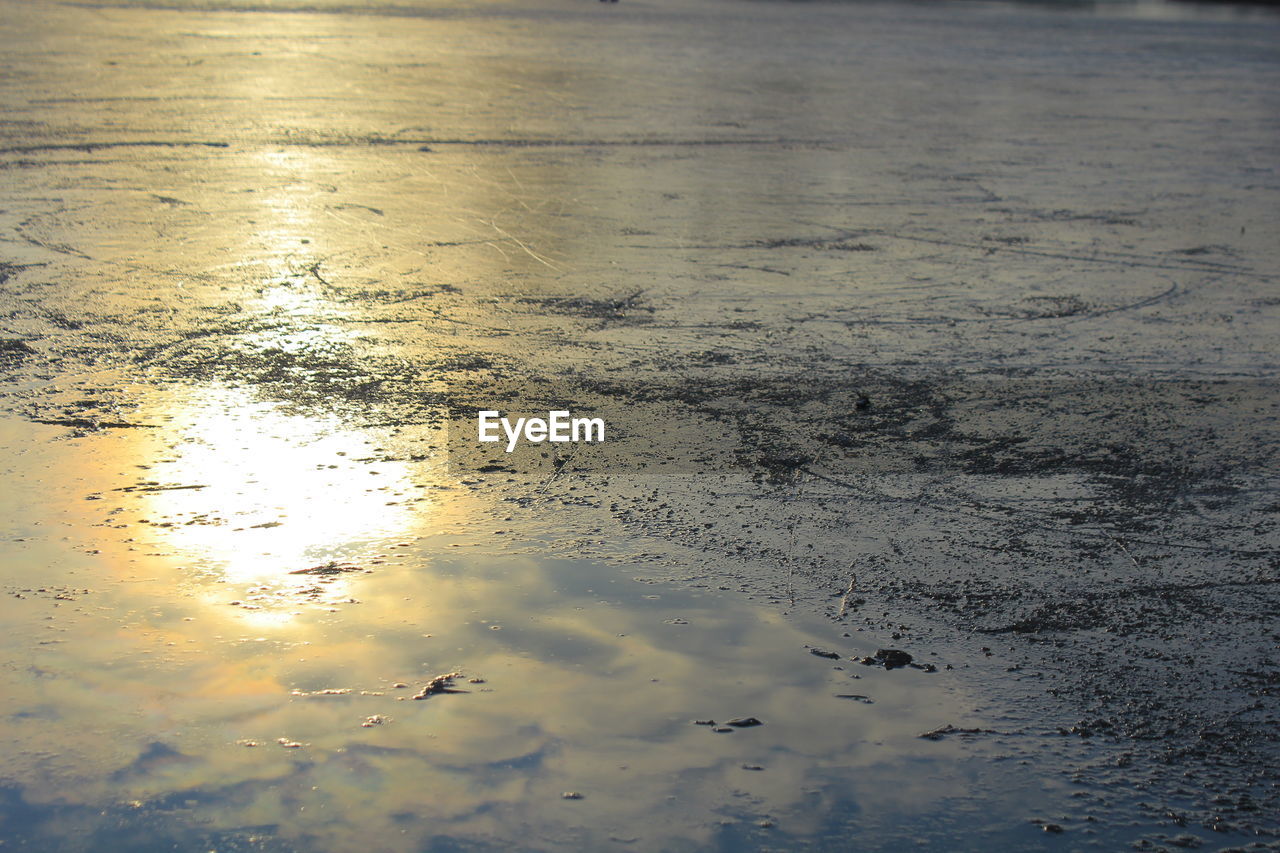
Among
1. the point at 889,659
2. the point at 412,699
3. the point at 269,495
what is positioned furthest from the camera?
the point at 269,495

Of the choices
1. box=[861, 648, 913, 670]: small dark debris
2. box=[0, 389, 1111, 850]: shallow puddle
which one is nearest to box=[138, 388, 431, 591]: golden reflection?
box=[0, 389, 1111, 850]: shallow puddle

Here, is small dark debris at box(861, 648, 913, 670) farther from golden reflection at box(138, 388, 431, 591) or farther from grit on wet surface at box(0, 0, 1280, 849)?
golden reflection at box(138, 388, 431, 591)

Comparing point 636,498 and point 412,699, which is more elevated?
point 636,498

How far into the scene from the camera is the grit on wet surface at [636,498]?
281cm

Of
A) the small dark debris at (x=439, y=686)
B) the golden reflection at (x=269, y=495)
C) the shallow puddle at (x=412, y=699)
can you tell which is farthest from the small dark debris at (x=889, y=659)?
the golden reflection at (x=269, y=495)

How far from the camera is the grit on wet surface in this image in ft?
9.23

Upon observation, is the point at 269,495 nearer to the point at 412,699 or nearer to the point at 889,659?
the point at 412,699

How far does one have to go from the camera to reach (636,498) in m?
4.18

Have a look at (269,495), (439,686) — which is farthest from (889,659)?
(269,495)

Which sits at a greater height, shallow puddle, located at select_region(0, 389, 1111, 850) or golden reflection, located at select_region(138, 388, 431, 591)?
golden reflection, located at select_region(138, 388, 431, 591)

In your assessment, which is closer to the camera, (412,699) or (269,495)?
(412,699)

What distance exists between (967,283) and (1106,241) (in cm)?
144

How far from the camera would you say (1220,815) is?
2707mm

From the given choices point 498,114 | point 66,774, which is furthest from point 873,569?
point 498,114
